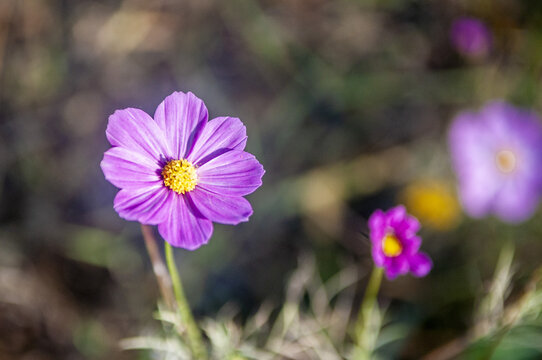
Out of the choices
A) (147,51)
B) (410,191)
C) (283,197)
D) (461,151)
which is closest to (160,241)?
(283,197)

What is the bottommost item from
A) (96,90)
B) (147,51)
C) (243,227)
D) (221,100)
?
(243,227)

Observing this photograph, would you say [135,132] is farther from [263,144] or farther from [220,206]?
[263,144]

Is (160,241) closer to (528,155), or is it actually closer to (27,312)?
(27,312)

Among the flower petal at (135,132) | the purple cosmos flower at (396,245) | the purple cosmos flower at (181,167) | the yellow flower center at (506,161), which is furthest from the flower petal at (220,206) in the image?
the yellow flower center at (506,161)

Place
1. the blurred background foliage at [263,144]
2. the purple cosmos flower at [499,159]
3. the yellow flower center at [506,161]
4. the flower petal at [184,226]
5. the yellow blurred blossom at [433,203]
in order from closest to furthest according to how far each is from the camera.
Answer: the flower petal at [184,226]
the blurred background foliage at [263,144]
the yellow blurred blossom at [433,203]
the purple cosmos flower at [499,159]
the yellow flower center at [506,161]

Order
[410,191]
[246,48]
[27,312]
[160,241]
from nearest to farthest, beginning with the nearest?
1. [27,312]
2. [160,241]
3. [410,191]
4. [246,48]

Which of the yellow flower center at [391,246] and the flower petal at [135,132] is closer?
the flower petal at [135,132]

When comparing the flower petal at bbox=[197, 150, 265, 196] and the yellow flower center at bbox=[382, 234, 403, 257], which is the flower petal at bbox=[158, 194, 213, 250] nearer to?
the flower petal at bbox=[197, 150, 265, 196]

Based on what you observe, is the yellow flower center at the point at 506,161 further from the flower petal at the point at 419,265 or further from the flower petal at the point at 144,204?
the flower petal at the point at 144,204
